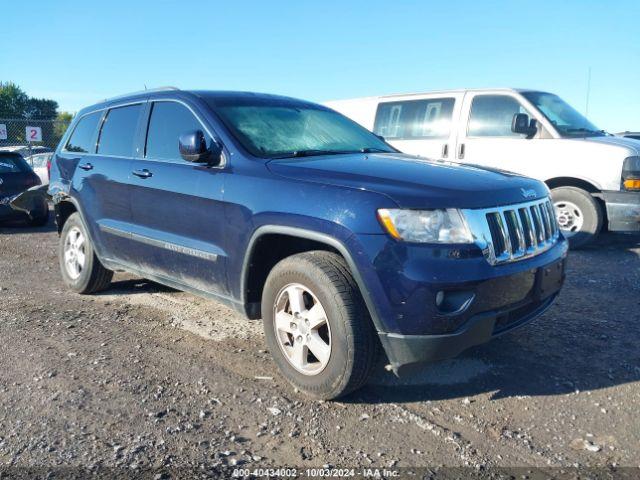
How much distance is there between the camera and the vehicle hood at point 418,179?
2.87 metres

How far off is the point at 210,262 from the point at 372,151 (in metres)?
1.47

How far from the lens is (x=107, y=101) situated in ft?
17.1

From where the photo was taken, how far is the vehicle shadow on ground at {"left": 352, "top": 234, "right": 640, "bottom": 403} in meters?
3.34

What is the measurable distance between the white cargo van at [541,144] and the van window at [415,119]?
1 centimetres

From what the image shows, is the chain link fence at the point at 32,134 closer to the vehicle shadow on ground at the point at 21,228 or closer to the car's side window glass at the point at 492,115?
the vehicle shadow on ground at the point at 21,228

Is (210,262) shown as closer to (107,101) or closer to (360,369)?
(360,369)

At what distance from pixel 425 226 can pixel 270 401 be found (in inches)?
52.0

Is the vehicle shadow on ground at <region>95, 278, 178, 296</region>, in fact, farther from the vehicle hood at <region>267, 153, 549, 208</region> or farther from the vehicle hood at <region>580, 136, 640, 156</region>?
the vehicle hood at <region>580, 136, 640, 156</region>

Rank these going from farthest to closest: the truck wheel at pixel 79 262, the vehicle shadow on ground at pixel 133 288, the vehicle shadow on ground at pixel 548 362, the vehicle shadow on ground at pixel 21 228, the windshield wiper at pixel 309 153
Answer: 1. the vehicle shadow on ground at pixel 21 228
2. the vehicle shadow on ground at pixel 133 288
3. the truck wheel at pixel 79 262
4. the windshield wiper at pixel 309 153
5. the vehicle shadow on ground at pixel 548 362

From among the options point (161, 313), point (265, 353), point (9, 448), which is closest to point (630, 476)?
point (265, 353)

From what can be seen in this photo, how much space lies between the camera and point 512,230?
3.09 m

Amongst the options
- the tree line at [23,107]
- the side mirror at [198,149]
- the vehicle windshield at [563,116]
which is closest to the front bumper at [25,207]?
the side mirror at [198,149]

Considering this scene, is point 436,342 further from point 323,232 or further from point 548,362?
point 548,362

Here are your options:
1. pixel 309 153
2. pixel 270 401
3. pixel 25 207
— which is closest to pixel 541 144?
pixel 309 153
